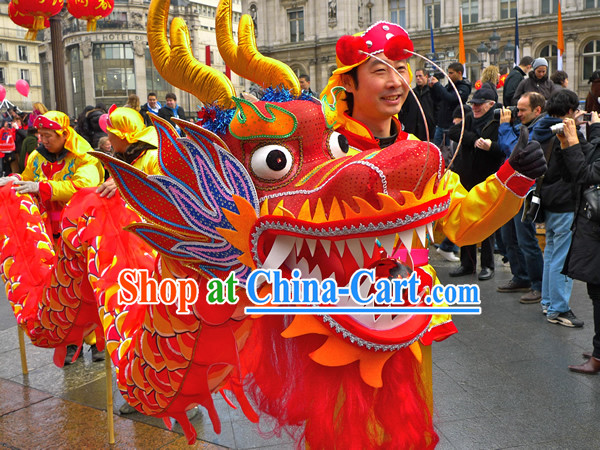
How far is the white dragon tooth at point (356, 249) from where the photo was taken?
1.62m

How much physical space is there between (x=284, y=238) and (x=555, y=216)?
3.94 m

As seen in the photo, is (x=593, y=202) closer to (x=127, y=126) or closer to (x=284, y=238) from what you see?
(x=284, y=238)

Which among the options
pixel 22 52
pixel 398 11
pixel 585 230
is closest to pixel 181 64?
pixel 585 230

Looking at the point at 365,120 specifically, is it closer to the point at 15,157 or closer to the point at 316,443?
the point at 316,443

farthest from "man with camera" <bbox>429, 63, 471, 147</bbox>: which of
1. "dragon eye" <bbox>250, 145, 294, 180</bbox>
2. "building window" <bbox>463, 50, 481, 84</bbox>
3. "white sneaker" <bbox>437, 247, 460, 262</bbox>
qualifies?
"building window" <bbox>463, 50, 481, 84</bbox>

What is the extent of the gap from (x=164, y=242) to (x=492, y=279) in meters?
5.20

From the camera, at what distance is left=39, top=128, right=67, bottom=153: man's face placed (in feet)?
14.6

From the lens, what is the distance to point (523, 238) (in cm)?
569

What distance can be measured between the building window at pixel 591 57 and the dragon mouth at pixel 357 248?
1377 inches

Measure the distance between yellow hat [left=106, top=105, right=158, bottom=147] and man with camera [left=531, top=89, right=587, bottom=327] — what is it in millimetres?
2968

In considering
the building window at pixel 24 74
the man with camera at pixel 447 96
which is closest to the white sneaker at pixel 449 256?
the man with camera at pixel 447 96

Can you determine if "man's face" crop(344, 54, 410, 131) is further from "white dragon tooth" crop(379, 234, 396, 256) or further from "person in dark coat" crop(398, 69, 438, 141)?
"person in dark coat" crop(398, 69, 438, 141)

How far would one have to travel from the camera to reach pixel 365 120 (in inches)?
95.5

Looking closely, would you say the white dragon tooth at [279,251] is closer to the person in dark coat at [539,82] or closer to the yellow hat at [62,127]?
the yellow hat at [62,127]
